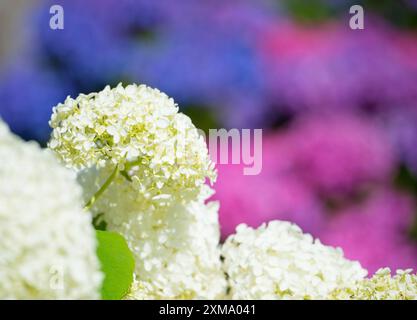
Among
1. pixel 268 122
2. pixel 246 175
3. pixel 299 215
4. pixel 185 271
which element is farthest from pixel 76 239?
pixel 268 122

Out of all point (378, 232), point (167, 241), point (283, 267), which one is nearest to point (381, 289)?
point (283, 267)

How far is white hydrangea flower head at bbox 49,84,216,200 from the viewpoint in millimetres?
682

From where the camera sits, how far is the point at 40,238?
530 millimetres

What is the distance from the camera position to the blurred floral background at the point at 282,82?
4.01 ft

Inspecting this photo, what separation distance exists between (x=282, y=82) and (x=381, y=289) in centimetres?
74

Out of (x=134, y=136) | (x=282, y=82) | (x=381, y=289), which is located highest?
(x=282, y=82)

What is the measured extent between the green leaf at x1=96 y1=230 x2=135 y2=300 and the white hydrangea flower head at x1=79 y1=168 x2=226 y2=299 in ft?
0.23

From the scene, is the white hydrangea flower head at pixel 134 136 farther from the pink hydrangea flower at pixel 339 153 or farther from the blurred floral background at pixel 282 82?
the pink hydrangea flower at pixel 339 153

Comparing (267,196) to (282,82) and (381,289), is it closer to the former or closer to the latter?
(282,82)

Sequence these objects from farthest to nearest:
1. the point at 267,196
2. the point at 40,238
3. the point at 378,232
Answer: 1. the point at 378,232
2. the point at 267,196
3. the point at 40,238

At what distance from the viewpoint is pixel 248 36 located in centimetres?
148
